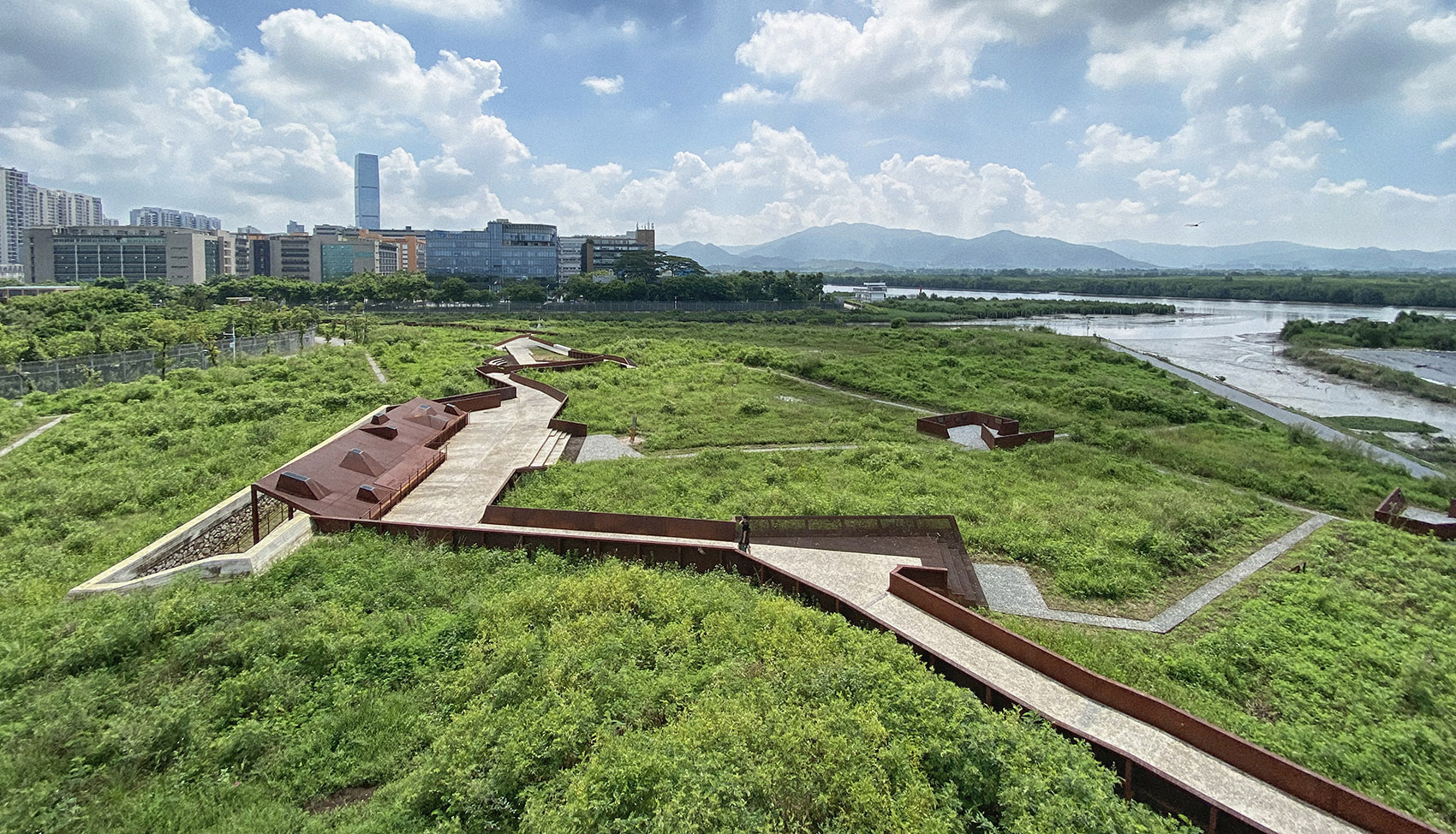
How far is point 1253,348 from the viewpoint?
72625mm

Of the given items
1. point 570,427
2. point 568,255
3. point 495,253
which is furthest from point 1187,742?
point 568,255

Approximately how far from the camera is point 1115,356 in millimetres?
54938

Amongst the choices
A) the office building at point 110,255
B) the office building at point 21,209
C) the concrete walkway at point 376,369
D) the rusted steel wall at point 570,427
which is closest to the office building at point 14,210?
the office building at point 21,209

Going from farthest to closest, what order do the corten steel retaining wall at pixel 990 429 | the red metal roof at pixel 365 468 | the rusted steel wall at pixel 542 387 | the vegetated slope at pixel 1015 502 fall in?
1. the rusted steel wall at pixel 542 387
2. the corten steel retaining wall at pixel 990 429
3. the vegetated slope at pixel 1015 502
4. the red metal roof at pixel 365 468

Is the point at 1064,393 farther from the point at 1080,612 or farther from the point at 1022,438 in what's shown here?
the point at 1080,612

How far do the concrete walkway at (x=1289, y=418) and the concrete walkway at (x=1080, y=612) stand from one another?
67.3 ft

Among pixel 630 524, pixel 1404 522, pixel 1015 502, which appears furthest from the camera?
pixel 1404 522

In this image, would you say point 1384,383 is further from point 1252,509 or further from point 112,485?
point 112,485

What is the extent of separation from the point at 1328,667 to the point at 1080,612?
3.80m

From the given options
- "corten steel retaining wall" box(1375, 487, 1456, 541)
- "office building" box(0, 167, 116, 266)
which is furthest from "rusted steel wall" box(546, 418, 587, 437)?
"office building" box(0, 167, 116, 266)

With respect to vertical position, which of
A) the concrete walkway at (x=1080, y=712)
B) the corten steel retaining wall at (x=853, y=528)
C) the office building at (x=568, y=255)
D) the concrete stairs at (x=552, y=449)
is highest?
the office building at (x=568, y=255)

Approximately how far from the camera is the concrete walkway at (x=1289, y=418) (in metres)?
30.3

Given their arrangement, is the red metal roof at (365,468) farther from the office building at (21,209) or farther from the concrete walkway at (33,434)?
the office building at (21,209)

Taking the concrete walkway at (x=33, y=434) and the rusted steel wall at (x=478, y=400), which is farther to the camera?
the rusted steel wall at (x=478, y=400)
